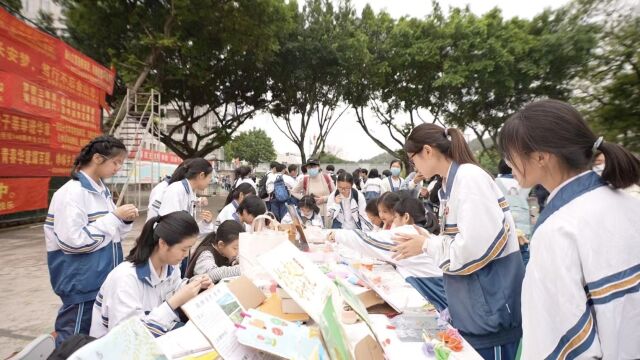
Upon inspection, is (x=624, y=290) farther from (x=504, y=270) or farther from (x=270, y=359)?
(x=270, y=359)

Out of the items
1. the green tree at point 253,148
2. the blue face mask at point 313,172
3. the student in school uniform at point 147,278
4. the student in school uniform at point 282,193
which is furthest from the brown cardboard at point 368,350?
the green tree at point 253,148

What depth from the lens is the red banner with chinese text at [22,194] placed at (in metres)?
6.81

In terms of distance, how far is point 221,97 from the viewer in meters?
15.0

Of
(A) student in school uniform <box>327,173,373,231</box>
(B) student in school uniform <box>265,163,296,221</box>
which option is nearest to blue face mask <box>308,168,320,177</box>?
(B) student in school uniform <box>265,163,296,221</box>

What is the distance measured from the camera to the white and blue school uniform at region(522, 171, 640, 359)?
0.93 meters

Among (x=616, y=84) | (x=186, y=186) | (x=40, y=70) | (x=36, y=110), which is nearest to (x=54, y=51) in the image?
(x=40, y=70)

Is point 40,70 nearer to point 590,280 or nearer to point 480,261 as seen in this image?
point 480,261

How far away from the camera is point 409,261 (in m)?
2.51

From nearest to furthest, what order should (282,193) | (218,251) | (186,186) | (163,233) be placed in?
(163,233)
(218,251)
(186,186)
(282,193)

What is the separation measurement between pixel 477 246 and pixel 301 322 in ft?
2.72

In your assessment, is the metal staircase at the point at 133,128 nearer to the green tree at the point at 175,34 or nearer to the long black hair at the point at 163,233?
the green tree at the point at 175,34

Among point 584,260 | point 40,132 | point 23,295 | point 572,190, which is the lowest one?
point 23,295

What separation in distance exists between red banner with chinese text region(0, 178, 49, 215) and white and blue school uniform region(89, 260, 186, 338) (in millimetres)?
6512

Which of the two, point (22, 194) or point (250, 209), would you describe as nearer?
point (250, 209)
